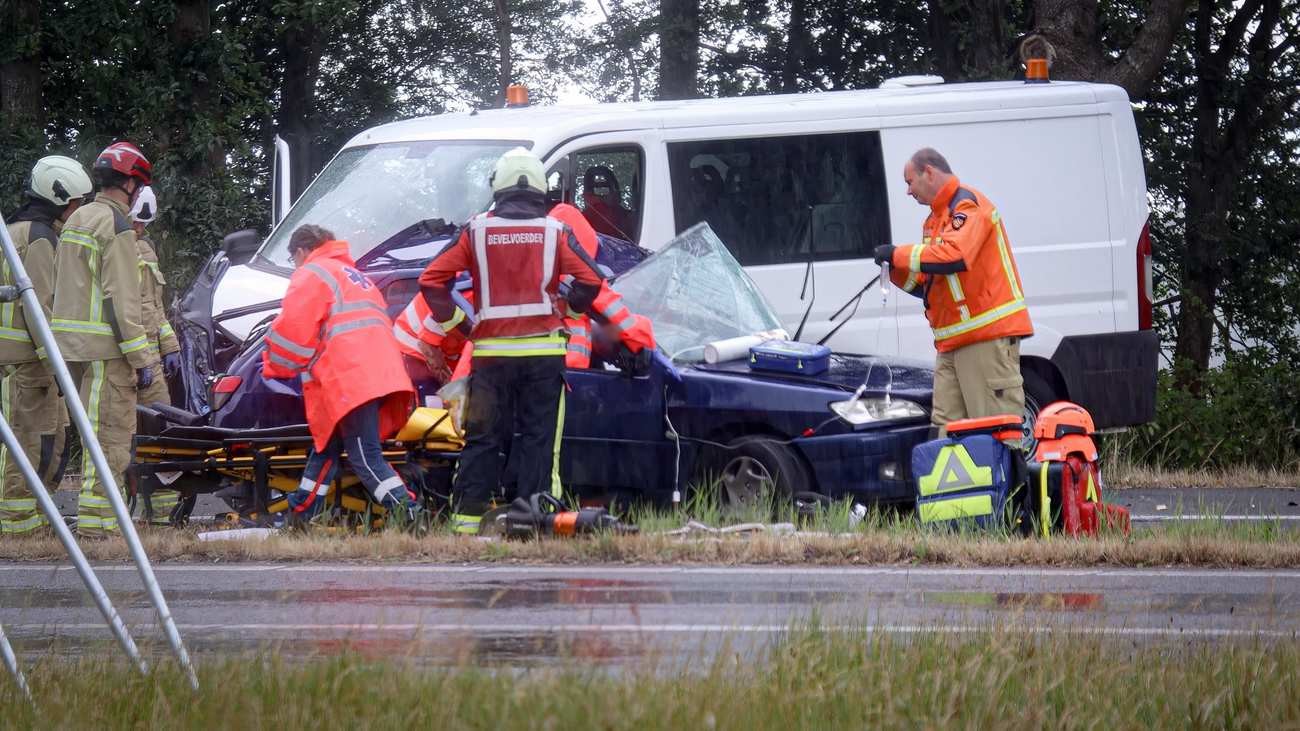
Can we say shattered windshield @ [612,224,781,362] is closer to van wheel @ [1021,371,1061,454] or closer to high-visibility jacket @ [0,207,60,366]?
van wheel @ [1021,371,1061,454]

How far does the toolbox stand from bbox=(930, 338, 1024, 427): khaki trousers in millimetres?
594

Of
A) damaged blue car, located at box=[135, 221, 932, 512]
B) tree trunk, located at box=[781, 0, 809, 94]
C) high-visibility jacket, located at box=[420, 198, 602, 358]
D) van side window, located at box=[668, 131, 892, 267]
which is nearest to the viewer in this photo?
high-visibility jacket, located at box=[420, 198, 602, 358]

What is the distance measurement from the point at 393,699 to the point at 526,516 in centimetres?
372

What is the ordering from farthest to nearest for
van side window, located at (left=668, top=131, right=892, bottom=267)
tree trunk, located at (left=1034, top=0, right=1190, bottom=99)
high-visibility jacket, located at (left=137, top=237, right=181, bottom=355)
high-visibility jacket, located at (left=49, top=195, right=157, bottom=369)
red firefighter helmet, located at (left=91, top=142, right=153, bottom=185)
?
tree trunk, located at (left=1034, top=0, right=1190, bottom=99) → van side window, located at (left=668, top=131, right=892, bottom=267) → high-visibility jacket, located at (left=137, top=237, right=181, bottom=355) → red firefighter helmet, located at (left=91, top=142, right=153, bottom=185) → high-visibility jacket, located at (left=49, top=195, right=157, bottom=369)

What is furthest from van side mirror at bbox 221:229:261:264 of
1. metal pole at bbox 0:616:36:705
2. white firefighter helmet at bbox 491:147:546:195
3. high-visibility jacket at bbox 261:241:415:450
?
metal pole at bbox 0:616:36:705

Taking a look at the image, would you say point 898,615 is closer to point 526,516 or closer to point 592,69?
point 526,516

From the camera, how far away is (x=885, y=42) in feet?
73.5

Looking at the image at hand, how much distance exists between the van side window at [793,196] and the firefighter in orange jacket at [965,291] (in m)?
1.88

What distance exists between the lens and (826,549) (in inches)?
296

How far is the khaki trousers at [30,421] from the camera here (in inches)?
366

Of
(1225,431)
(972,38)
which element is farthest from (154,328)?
(972,38)

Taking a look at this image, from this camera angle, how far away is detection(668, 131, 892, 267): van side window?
35.4 feet

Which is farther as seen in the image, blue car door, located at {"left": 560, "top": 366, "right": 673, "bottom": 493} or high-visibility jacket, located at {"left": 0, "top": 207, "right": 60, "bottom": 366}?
high-visibility jacket, located at {"left": 0, "top": 207, "right": 60, "bottom": 366}

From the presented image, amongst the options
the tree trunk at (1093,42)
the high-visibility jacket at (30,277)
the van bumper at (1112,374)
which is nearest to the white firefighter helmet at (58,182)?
the high-visibility jacket at (30,277)
